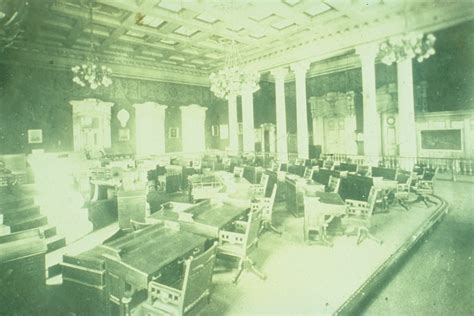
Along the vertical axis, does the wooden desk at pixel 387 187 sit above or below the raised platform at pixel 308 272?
above

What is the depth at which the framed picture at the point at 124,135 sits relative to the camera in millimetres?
14119

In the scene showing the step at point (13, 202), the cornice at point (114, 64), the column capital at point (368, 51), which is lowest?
the step at point (13, 202)

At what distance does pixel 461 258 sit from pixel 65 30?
12686 mm

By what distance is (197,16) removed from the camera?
9695mm

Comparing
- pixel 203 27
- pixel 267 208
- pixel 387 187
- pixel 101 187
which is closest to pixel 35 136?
pixel 101 187

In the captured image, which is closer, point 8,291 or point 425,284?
point 8,291

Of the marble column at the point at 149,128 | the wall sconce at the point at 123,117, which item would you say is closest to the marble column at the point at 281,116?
the marble column at the point at 149,128

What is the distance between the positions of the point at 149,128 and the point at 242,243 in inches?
485

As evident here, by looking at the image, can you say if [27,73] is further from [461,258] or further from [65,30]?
[461,258]

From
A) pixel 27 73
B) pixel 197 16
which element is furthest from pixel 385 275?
pixel 27 73

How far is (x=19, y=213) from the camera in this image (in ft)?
15.6

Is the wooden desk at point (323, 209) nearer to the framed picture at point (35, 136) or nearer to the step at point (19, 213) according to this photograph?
the step at point (19, 213)

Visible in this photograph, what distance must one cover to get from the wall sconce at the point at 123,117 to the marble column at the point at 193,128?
3101mm

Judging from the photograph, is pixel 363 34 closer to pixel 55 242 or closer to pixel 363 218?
pixel 363 218
